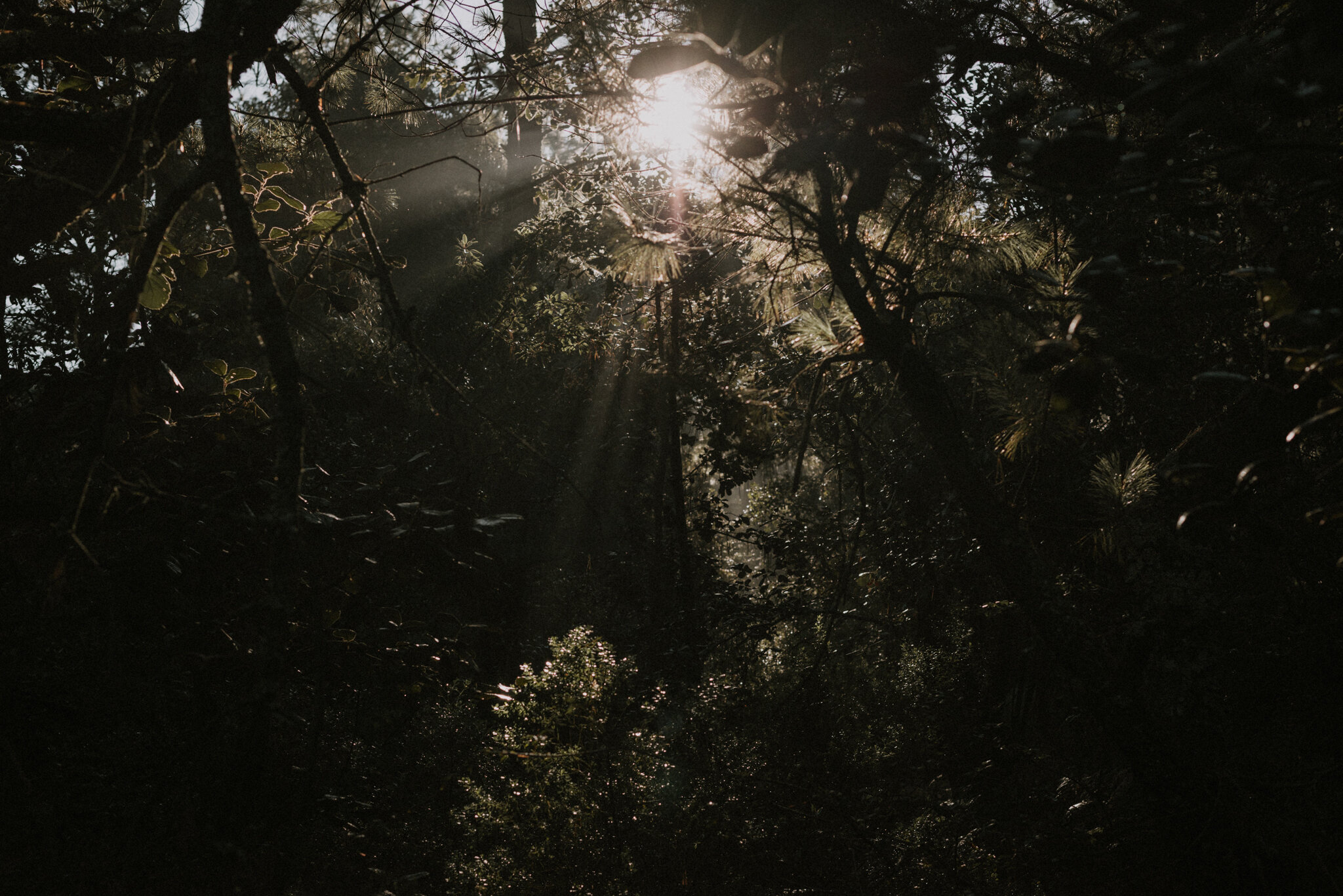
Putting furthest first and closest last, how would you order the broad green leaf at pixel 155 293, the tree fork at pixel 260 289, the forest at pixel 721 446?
1. the broad green leaf at pixel 155 293
2. the forest at pixel 721 446
3. the tree fork at pixel 260 289

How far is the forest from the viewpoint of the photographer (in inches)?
56.1

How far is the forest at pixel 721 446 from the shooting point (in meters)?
1.43

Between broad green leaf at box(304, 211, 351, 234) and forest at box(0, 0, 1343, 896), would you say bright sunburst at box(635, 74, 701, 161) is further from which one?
broad green leaf at box(304, 211, 351, 234)

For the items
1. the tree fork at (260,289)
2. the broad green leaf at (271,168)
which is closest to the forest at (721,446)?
the tree fork at (260,289)

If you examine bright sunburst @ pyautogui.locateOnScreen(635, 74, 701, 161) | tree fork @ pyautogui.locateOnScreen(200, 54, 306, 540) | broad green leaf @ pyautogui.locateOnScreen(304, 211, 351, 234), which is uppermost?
bright sunburst @ pyautogui.locateOnScreen(635, 74, 701, 161)

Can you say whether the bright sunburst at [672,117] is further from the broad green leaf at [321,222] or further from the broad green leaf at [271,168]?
the broad green leaf at [271,168]

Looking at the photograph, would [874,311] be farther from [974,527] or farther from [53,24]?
[53,24]

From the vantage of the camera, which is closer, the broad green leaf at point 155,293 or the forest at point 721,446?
the forest at point 721,446

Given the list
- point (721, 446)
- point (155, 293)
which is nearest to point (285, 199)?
point (155, 293)

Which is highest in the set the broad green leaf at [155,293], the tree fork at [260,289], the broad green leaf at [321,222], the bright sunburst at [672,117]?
the bright sunburst at [672,117]

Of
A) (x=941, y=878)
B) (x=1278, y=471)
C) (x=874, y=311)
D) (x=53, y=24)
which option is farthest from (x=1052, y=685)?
(x=53, y=24)

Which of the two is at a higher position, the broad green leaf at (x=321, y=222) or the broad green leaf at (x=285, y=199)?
the broad green leaf at (x=285, y=199)

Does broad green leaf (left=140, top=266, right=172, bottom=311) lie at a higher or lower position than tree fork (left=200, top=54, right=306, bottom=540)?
higher

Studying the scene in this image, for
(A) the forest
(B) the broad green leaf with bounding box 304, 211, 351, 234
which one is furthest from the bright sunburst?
(B) the broad green leaf with bounding box 304, 211, 351, 234
